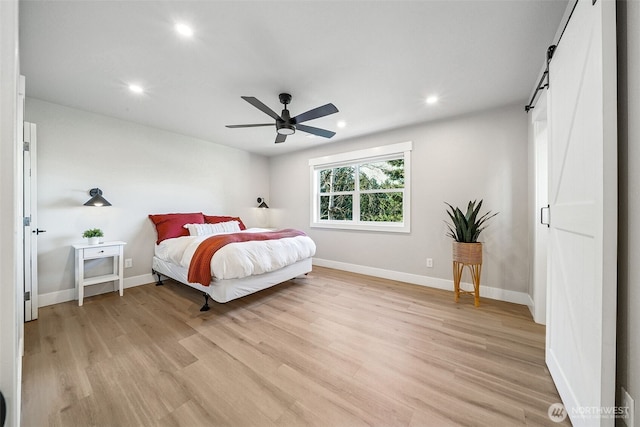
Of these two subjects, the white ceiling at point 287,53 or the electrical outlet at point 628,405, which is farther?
the white ceiling at point 287,53

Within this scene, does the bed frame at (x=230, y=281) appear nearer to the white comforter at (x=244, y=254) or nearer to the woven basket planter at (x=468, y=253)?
the white comforter at (x=244, y=254)

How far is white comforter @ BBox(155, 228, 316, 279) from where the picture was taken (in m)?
2.38

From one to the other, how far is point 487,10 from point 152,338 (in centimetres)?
347

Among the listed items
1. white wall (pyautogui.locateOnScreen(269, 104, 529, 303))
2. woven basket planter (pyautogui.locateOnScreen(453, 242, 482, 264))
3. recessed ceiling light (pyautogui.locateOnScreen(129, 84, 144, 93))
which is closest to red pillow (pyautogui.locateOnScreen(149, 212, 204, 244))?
recessed ceiling light (pyautogui.locateOnScreen(129, 84, 144, 93))

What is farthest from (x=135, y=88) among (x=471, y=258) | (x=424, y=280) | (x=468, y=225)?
(x=424, y=280)

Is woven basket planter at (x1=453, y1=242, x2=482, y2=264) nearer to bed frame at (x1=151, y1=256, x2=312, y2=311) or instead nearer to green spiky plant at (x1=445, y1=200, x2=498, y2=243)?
green spiky plant at (x1=445, y1=200, x2=498, y2=243)

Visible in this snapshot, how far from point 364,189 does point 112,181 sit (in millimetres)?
3744

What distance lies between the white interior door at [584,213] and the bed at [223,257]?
2.45 metres

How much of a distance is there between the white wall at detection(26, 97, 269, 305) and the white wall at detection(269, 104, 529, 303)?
2.51 m

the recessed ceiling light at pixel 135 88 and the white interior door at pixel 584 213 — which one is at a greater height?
the recessed ceiling light at pixel 135 88

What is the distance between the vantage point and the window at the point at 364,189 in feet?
11.8

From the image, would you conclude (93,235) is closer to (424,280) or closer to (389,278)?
(389,278)

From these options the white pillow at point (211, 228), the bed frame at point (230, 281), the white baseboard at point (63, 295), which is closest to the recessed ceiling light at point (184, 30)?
the bed frame at point (230, 281)

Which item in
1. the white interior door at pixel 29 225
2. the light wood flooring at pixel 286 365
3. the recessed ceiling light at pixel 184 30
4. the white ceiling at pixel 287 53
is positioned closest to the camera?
the light wood flooring at pixel 286 365
